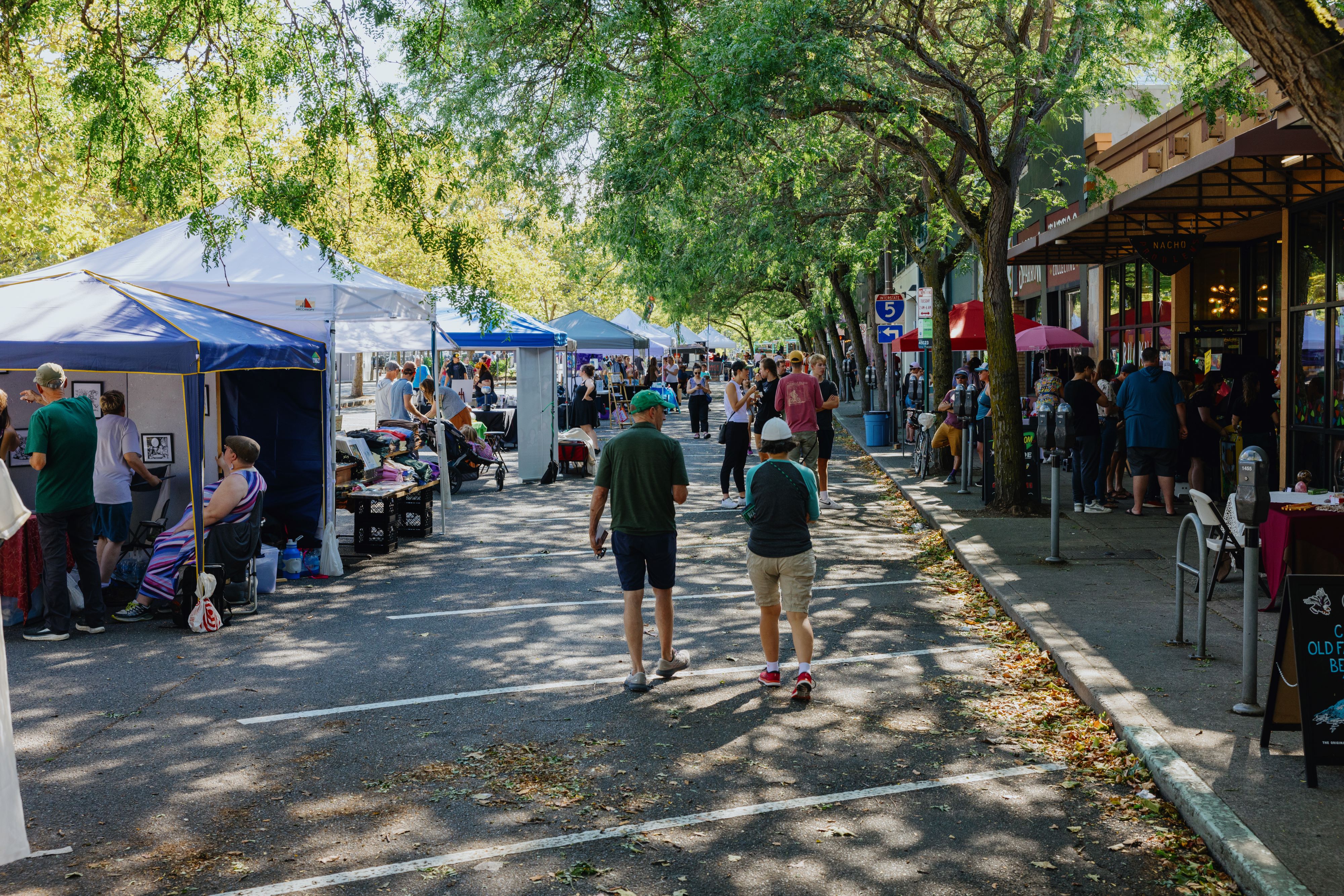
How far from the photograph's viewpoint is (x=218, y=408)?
38.6 ft

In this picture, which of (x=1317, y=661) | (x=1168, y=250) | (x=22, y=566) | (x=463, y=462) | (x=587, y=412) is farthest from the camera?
(x=587, y=412)

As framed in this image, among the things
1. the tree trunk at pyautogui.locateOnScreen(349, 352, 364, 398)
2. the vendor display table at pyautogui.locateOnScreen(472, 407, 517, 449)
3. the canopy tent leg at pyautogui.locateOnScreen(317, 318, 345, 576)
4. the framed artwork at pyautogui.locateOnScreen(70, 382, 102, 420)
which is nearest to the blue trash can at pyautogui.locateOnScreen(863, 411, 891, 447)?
the vendor display table at pyautogui.locateOnScreen(472, 407, 517, 449)

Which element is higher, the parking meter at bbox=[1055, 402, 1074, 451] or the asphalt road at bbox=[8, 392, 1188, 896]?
the parking meter at bbox=[1055, 402, 1074, 451]

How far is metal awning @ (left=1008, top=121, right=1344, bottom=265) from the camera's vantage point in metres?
9.18

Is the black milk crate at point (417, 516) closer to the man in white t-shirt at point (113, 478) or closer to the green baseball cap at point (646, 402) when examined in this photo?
the man in white t-shirt at point (113, 478)

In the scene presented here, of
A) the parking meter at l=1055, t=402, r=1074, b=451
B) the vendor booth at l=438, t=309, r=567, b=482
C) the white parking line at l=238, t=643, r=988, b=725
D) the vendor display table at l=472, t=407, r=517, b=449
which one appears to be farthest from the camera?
the vendor display table at l=472, t=407, r=517, b=449

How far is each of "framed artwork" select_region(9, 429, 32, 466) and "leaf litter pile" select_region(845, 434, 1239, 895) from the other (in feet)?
26.2

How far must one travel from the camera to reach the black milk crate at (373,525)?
492 inches

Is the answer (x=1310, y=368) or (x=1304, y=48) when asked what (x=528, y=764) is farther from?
(x=1310, y=368)

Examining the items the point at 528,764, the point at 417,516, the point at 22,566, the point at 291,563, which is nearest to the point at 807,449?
the point at 417,516

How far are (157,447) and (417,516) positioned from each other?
3.36 metres

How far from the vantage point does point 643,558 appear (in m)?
7.23

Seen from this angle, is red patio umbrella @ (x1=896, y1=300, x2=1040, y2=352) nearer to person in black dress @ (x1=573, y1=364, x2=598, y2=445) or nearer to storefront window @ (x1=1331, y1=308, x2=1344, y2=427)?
person in black dress @ (x1=573, y1=364, x2=598, y2=445)

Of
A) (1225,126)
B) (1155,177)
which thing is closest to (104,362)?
(1155,177)
